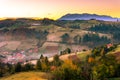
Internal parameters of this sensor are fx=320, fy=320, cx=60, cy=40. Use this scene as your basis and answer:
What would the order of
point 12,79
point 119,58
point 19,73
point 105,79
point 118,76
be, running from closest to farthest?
point 105,79
point 118,76
point 12,79
point 19,73
point 119,58

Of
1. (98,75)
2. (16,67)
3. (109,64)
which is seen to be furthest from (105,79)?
(16,67)

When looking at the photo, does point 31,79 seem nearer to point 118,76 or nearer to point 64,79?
point 64,79

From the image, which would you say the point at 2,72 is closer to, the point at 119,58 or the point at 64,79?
the point at 64,79

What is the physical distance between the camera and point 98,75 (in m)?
147

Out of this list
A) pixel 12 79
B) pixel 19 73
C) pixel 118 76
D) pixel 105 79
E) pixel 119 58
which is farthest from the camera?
pixel 119 58

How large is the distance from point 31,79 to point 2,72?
3739 cm

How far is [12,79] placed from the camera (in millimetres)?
165625

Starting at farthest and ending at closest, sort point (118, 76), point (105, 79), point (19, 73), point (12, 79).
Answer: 1. point (19, 73)
2. point (12, 79)
3. point (118, 76)
4. point (105, 79)

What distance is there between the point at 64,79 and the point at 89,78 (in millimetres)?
13647

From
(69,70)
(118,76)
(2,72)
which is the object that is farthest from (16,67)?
(118,76)

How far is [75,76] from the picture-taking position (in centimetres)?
16238

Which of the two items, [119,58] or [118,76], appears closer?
[118,76]

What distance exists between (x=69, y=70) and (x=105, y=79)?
2814 centimetres

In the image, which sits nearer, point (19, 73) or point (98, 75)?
point (98, 75)
